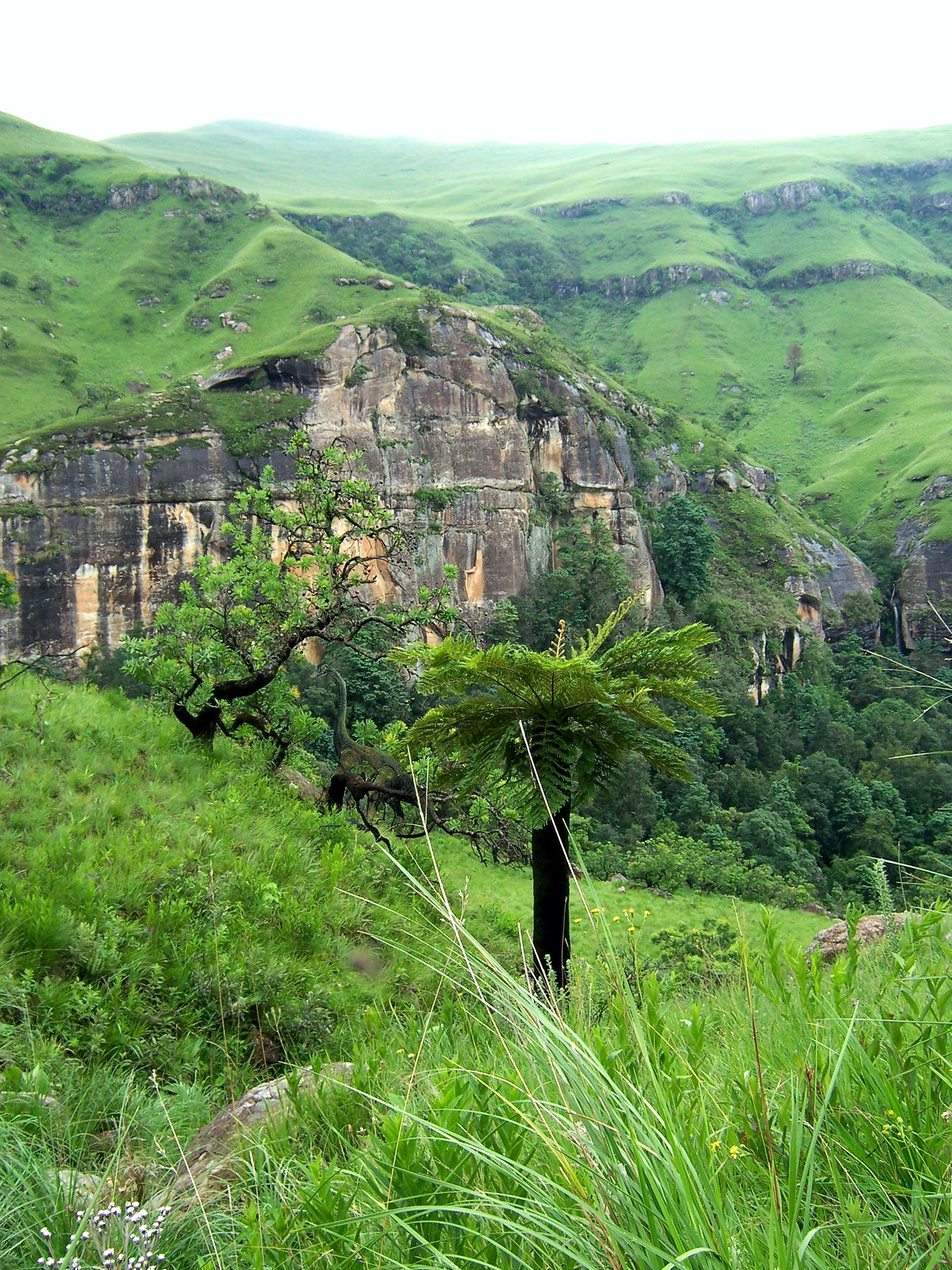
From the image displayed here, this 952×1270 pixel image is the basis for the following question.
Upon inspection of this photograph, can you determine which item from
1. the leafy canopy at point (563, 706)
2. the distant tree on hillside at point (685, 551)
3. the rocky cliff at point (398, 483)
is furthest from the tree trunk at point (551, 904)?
the distant tree on hillside at point (685, 551)

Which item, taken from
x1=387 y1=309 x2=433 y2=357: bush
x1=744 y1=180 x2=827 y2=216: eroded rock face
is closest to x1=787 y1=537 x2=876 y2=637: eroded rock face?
x1=387 y1=309 x2=433 y2=357: bush

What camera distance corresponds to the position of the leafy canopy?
5.19m

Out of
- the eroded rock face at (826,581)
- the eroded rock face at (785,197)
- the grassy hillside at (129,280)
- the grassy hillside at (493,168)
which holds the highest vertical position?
the grassy hillside at (493,168)

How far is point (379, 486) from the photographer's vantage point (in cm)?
4450

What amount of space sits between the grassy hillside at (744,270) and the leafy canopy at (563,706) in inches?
2737

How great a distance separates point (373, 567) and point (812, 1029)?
42208 millimetres

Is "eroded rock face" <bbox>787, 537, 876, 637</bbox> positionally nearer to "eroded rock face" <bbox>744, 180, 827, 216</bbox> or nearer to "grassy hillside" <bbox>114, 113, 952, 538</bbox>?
"grassy hillside" <bbox>114, 113, 952, 538</bbox>

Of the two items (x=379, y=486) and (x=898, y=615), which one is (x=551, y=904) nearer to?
(x=379, y=486)

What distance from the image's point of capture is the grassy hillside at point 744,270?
284ft

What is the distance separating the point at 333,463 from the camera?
881 cm

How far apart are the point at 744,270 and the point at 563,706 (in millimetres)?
131761

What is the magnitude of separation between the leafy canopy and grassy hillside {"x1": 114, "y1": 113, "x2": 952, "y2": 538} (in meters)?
69.5

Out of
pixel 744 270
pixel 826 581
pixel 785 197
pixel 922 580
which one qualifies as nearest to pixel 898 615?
pixel 922 580

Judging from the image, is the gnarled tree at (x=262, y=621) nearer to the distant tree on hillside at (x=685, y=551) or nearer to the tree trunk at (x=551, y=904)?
the tree trunk at (x=551, y=904)
